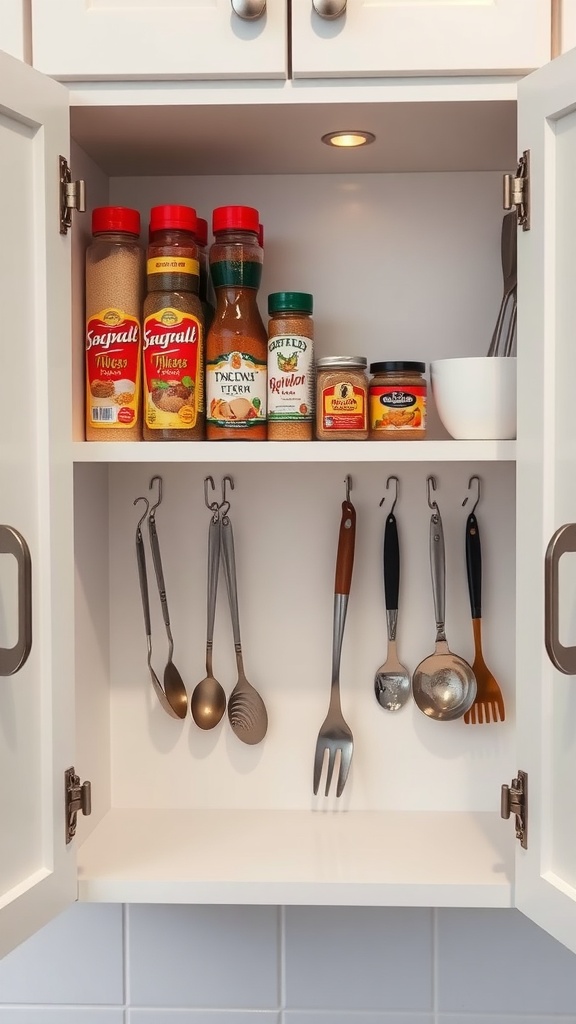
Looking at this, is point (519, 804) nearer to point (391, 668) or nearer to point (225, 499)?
point (391, 668)

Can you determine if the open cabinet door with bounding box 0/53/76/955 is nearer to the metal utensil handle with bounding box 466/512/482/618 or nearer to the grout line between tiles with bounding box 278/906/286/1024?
the grout line between tiles with bounding box 278/906/286/1024

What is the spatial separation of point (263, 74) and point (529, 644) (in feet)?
2.04

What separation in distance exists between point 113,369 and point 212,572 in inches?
12.3

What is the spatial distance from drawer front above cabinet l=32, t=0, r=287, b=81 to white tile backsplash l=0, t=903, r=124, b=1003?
1039 millimetres

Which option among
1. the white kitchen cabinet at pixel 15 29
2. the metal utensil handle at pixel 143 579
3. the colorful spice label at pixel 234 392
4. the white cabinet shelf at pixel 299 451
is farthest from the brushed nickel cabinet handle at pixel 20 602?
the white kitchen cabinet at pixel 15 29

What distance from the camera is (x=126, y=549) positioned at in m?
1.22

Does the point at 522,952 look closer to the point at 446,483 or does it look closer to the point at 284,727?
the point at 284,727

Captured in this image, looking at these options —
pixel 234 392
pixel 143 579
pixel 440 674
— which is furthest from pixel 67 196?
pixel 440 674

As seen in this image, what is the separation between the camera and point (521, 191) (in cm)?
88

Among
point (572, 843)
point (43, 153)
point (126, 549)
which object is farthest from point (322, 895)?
point (43, 153)

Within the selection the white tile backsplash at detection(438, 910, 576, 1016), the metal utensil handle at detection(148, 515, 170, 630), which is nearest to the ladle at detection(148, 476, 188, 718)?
the metal utensil handle at detection(148, 515, 170, 630)

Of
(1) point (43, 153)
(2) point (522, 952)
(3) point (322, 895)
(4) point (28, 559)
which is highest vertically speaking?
(1) point (43, 153)

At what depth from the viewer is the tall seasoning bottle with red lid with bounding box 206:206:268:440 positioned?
0.99 metres

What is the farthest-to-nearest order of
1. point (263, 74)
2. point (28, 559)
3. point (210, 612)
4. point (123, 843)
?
point (210, 612) < point (123, 843) < point (263, 74) < point (28, 559)
